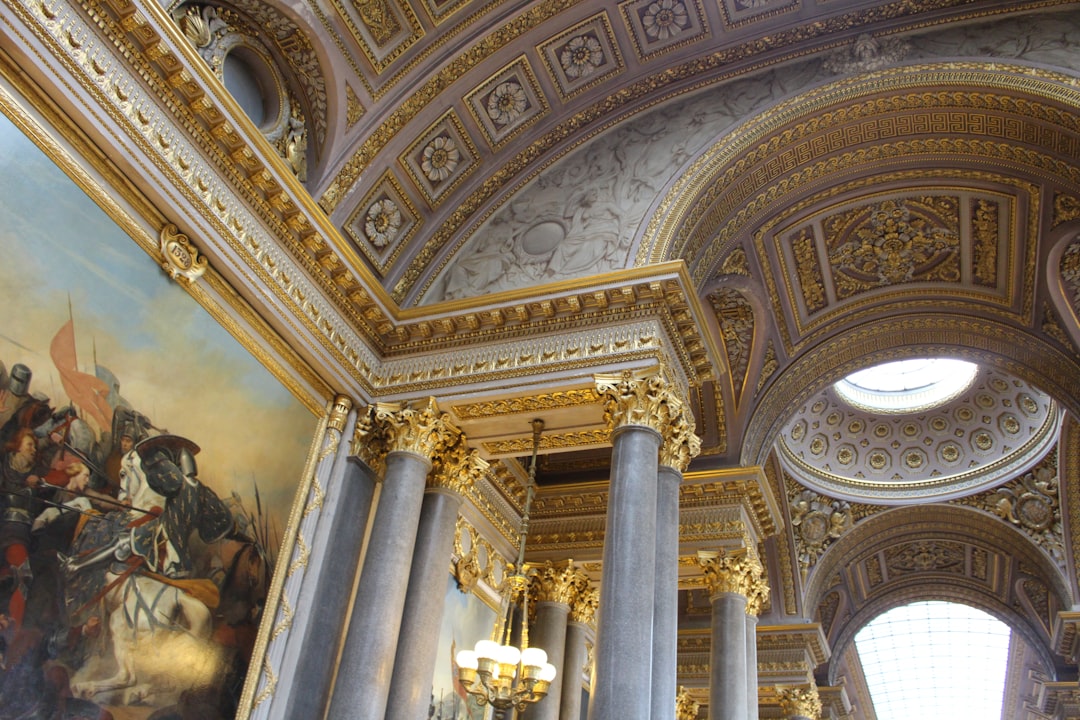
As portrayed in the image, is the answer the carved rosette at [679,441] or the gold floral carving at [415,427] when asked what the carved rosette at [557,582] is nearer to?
the gold floral carving at [415,427]

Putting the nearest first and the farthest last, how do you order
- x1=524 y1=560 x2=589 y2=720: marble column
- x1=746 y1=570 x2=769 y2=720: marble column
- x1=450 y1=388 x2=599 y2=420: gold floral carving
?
x1=450 y1=388 x2=599 y2=420: gold floral carving → x1=524 y1=560 x2=589 y2=720: marble column → x1=746 y1=570 x2=769 y2=720: marble column

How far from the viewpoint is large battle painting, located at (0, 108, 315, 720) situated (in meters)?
6.15

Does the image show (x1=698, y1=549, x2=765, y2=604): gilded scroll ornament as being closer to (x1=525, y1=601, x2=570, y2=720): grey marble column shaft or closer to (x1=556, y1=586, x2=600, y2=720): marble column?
(x1=556, y1=586, x2=600, y2=720): marble column

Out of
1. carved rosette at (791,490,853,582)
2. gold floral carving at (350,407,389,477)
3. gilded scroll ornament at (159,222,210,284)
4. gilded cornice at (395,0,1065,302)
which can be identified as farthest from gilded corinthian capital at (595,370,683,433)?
carved rosette at (791,490,853,582)

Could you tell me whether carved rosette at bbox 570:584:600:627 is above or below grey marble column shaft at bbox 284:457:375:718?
above

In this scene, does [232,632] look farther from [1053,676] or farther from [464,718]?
[1053,676]

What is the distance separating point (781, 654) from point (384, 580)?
11484 millimetres

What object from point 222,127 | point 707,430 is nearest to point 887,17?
point 707,430

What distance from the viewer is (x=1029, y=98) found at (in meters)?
9.69

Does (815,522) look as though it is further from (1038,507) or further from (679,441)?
(679,441)

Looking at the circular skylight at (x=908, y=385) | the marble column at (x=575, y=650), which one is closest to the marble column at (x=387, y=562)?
the marble column at (x=575, y=650)

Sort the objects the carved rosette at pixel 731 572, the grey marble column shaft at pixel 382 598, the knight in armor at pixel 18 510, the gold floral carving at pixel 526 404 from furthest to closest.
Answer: the carved rosette at pixel 731 572, the gold floral carving at pixel 526 404, the grey marble column shaft at pixel 382 598, the knight in armor at pixel 18 510

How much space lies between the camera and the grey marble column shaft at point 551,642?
37.9 ft

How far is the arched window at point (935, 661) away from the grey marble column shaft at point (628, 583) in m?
23.8
